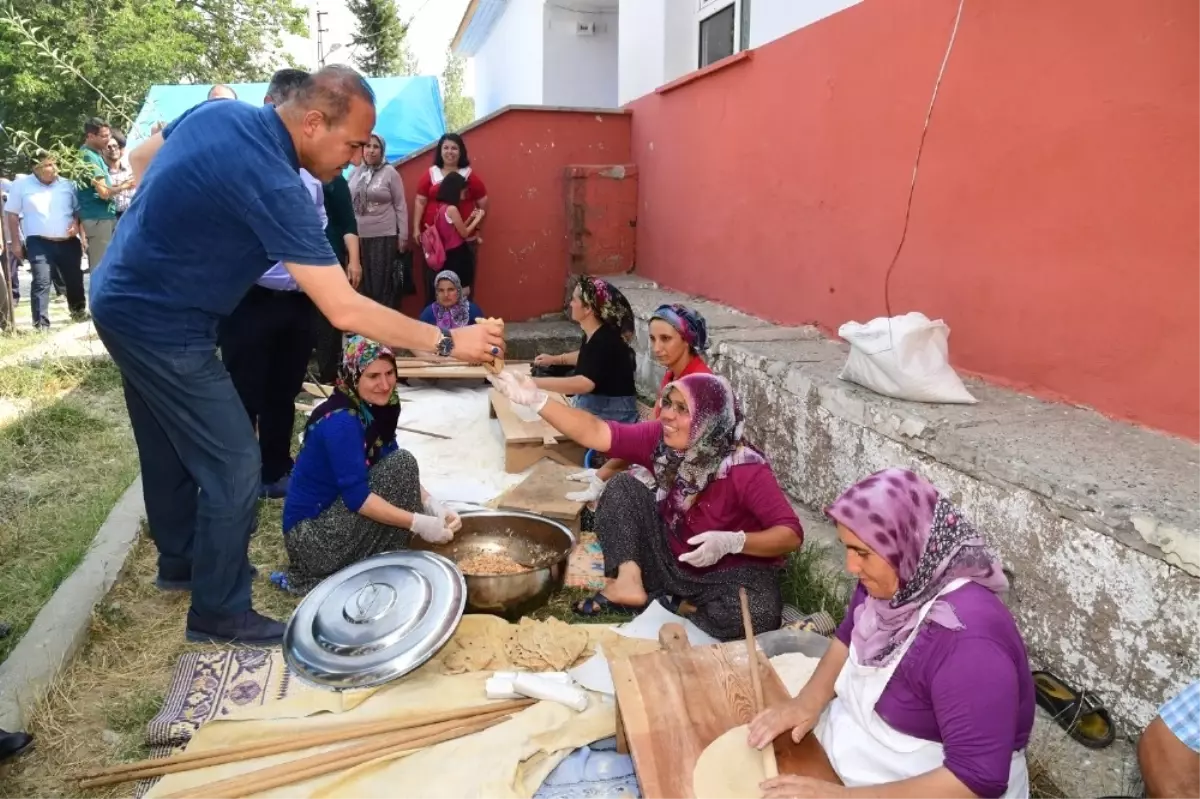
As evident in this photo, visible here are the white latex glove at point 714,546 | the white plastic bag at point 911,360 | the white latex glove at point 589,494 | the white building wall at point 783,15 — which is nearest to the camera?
the white latex glove at point 714,546

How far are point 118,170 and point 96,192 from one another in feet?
1.06

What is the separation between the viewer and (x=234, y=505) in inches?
110

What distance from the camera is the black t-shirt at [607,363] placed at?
464 cm

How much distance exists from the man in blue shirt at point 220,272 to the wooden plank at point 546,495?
1.19 meters

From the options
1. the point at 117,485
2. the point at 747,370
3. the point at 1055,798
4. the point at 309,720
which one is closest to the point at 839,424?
the point at 747,370

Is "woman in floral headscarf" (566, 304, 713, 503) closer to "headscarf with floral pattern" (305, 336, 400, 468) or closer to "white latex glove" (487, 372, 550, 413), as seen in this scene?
"white latex glove" (487, 372, 550, 413)

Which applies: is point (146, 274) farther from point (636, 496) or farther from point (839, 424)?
point (839, 424)

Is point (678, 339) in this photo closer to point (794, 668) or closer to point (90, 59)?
point (794, 668)

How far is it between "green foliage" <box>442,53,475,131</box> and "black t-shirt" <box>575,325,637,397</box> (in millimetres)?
27558

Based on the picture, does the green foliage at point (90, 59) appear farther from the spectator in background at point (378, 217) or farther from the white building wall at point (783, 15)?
the white building wall at point (783, 15)

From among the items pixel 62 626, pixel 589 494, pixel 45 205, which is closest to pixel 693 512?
pixel 589 494

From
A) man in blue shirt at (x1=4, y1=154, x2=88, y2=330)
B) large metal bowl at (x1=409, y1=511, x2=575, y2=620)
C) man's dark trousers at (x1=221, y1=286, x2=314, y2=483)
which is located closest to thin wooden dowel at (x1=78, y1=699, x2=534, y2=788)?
large metal bowl at (x1=409, y1=511, x2=575, y2=620)

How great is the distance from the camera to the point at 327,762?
223 cm

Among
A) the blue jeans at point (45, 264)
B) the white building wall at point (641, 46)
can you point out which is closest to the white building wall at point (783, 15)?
the white building wall at point (641, 46)
